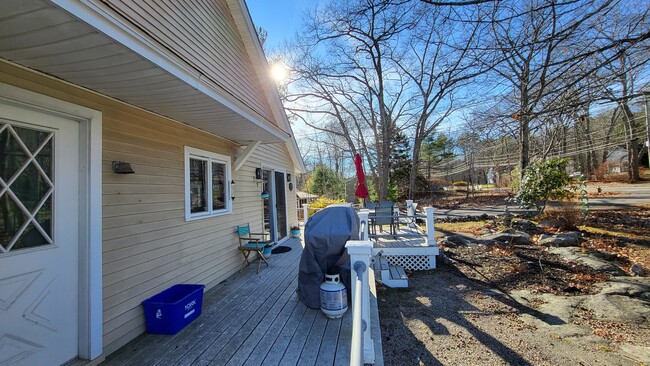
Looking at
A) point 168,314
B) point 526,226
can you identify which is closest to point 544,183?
point 526,226

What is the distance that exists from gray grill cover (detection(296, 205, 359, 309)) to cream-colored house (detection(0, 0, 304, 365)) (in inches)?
63.4

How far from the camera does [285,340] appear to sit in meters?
2.72

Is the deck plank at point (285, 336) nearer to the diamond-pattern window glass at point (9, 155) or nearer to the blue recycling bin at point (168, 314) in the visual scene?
the blue recycling bin at point (168, 314)

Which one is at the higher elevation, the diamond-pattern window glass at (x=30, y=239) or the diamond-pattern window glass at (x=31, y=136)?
the diamond-pattern window glass at (x=31, y=136)

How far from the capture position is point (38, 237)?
2.15 metres

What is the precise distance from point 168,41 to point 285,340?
3.24m

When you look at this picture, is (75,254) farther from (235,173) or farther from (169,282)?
(235,173)

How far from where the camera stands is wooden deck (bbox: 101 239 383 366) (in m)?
2.44

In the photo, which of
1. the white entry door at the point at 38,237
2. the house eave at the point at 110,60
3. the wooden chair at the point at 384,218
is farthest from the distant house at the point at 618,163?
the white entry door at the point at 38,237

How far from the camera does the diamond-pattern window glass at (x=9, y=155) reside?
6.39 ft

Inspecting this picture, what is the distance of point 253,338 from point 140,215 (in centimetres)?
173

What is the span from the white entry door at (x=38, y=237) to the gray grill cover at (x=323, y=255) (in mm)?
2134

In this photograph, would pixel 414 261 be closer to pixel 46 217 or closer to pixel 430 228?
pixel 430 228

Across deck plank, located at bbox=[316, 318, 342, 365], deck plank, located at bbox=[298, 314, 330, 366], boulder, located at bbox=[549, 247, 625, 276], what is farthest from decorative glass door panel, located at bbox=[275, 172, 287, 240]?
boulder, located at bbox=[549, 247, 625, 276]
